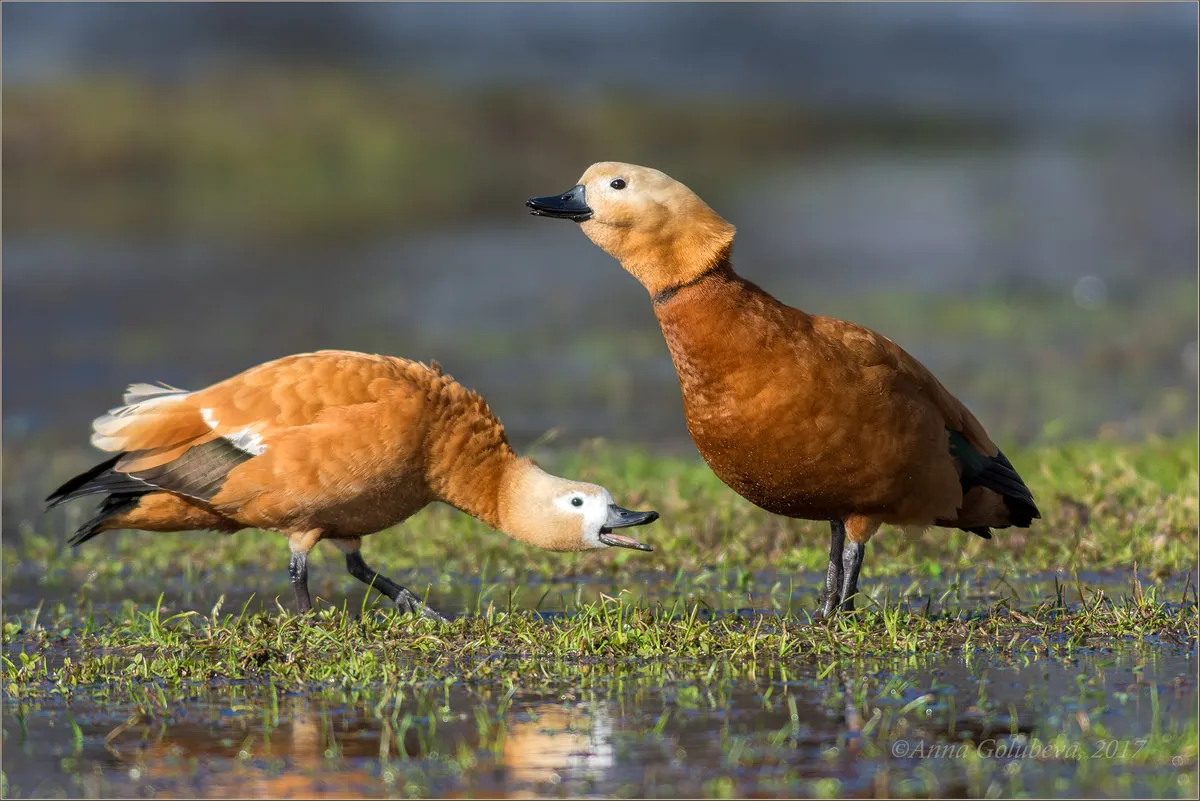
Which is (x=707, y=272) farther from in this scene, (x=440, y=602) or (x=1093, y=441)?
(x=1093, y=441)

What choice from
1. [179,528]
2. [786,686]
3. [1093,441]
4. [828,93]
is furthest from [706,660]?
[828,93]

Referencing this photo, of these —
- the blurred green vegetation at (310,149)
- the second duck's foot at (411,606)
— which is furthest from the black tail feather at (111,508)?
the blurred green vegetation at (310,149)

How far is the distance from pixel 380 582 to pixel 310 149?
16670mm

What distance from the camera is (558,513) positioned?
749cm

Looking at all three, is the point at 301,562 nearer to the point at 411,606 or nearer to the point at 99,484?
the point at 411,606

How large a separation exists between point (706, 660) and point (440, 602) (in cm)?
178

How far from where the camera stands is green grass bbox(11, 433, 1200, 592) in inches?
320

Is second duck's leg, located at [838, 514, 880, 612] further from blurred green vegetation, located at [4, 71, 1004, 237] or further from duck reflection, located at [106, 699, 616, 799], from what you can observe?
blurred green vegetation, located at [4, 71, 1004, 237]

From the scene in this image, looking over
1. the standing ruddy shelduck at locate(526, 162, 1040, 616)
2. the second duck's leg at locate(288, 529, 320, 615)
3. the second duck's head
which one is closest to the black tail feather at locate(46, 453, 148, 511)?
the second duck's leg at locate(288, 529, 320, 615)

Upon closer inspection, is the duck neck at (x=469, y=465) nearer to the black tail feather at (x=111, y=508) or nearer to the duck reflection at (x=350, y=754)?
the black tail feather at (x=111, y=508)

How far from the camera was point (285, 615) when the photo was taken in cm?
687

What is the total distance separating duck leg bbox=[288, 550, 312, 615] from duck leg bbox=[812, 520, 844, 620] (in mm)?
2164

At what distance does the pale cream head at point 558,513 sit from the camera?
7.49 metres

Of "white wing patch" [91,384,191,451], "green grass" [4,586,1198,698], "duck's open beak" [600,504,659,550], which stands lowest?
"green grass" [4,586,1198,698]
